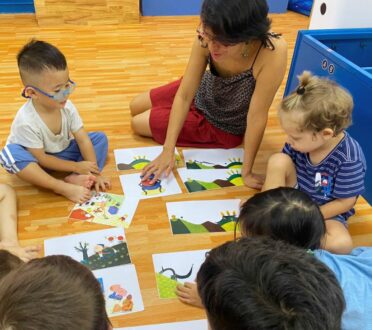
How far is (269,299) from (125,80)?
194 cm

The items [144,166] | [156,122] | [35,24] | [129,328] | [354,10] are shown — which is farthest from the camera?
[35,24]

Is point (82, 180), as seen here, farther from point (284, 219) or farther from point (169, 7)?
point (169, 7)

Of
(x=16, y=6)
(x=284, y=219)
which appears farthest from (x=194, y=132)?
(x=16, y=6)

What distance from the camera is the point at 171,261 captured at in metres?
1.13

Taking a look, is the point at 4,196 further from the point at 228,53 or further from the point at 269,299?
the point at 269,299

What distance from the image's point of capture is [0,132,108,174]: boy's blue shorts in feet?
4.15

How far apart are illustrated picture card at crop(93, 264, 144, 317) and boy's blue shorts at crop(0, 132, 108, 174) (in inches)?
18.5

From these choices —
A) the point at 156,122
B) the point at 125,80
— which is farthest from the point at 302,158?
the point at 125,80

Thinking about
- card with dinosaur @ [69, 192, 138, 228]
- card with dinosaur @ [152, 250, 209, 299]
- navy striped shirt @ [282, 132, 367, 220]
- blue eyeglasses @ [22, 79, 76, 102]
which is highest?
blue eyeglasses @ [22, 79, 76, 102]

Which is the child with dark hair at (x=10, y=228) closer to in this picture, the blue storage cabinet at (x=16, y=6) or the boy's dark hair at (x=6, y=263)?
the boy's dark hair at (x=6, y=263)

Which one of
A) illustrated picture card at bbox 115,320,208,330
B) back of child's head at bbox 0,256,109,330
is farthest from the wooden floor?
back of child's head at bbox 0,256,109,330

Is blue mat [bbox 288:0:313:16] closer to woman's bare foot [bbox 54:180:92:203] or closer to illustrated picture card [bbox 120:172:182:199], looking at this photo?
illustrated picture card [bbox 120:172:182:199]

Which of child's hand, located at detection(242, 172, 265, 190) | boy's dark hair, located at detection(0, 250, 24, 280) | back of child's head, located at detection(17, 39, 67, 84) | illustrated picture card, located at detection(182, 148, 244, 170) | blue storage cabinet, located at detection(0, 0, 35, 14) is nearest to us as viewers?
boy's dark hair, located at detection(0, 250, 24, 280)

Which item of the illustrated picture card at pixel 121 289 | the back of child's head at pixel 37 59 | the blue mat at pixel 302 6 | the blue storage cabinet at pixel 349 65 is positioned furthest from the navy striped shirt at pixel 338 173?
the blue mat at pixel 302 6
